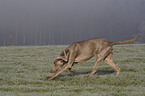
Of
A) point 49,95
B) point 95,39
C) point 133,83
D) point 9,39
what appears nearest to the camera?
point 49,95

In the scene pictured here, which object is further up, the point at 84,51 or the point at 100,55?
the point at 84,51

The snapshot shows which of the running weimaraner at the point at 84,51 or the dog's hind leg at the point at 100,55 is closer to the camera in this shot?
the running weimaraner at the point at 84,51

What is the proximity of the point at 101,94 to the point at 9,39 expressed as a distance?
142m

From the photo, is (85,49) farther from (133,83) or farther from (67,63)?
(133,83)

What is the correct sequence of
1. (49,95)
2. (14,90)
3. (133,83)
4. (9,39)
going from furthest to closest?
(9,39), (133,83), (14,90), (49,95)

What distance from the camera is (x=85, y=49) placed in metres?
8.51

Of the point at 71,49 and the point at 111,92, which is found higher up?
the point at 71,49

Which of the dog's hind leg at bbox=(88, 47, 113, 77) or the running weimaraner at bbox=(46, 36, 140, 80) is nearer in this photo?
the running weimaraner at bbox=(46, 36, 140, 80)

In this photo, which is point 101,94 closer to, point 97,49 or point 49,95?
point 49,95

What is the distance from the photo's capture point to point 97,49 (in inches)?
337

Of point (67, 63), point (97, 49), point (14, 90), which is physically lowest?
point (14, 90)

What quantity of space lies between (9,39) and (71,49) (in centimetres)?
13878

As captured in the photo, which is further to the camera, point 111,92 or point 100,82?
point 100,82

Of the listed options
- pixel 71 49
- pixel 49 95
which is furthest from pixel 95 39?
pixel 49 95
